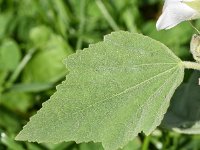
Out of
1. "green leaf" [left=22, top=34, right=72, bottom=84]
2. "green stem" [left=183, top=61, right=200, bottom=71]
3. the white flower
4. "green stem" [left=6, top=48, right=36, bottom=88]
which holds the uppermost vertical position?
the white flower

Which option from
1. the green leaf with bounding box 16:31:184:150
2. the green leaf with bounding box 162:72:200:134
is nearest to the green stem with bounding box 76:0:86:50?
the green leaf with bounding box 162:72:200:134

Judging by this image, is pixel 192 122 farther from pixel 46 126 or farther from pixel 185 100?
pixel 46 126

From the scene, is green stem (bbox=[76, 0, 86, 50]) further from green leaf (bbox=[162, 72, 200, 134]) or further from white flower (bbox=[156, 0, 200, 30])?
white flower (bbox=[156, 0, 200, 30])

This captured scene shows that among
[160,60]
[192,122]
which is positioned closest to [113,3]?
[192,122]

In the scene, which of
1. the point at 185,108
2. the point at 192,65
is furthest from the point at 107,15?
the point at 192,65

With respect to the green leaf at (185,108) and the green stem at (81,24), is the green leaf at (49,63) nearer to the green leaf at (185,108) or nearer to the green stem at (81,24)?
the green stem at (81,24)
